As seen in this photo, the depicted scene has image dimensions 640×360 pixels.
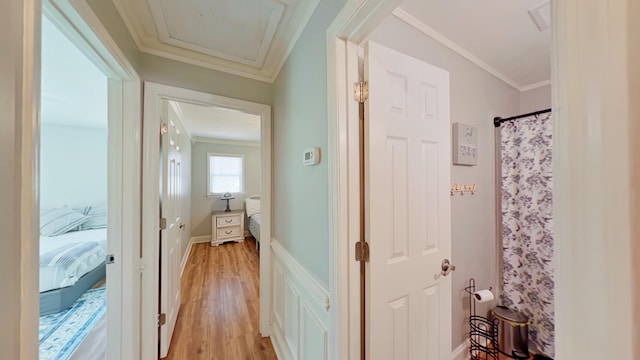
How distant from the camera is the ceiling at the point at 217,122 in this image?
3059mm

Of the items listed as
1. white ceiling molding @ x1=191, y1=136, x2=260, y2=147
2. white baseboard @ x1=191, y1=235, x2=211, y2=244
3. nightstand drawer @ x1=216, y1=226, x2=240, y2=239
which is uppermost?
white ceiling molding @ x1=191, y1=136, x2=260, y2=147

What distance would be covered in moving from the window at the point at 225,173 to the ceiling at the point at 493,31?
503cm

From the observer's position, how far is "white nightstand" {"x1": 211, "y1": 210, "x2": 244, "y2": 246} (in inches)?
194

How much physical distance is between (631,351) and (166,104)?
243 centimetres

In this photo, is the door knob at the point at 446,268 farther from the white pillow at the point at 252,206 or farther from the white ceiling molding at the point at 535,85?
the white pillow at the point at 252,206

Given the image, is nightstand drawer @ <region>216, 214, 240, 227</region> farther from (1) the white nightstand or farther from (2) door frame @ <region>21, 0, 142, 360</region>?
(2) door frame @ <region>21, 0, 142, 360</region>

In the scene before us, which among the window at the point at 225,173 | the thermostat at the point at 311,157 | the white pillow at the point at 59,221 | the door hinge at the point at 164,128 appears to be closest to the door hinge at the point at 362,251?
the thermostat at the point at 311,157

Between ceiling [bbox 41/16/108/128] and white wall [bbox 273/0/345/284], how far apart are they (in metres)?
1.20

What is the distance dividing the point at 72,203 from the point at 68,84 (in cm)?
290

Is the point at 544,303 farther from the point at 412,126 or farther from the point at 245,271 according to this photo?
the point at 245,271

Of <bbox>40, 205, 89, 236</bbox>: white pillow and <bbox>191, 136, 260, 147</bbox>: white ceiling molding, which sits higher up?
<bbox>191, 136, 260, 147</bbox>: white ceiling molding

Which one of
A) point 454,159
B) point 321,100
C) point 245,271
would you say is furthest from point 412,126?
point 245,271

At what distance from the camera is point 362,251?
1030 millimetres

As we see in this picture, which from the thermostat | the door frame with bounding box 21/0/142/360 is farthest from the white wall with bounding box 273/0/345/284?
the door frame with bounding box 21/0/142/360
